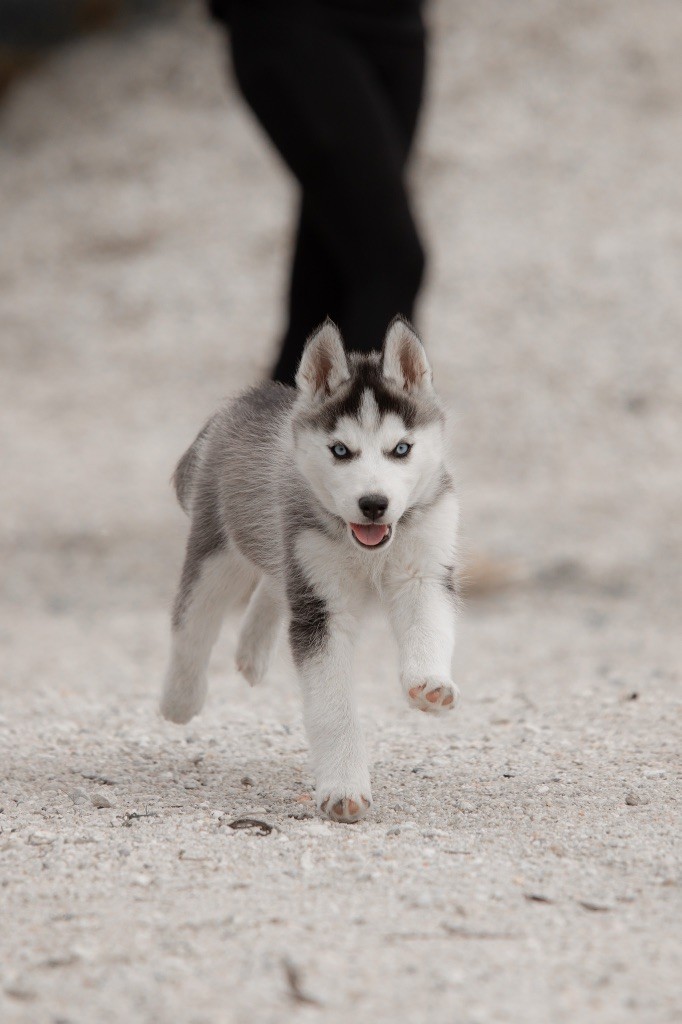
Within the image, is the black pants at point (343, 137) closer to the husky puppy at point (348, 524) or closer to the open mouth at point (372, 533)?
the husky puppy at point (348, 524)

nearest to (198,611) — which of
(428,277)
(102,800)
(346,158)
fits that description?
(102,800)

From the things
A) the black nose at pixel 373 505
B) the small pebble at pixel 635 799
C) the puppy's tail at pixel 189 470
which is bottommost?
the small pebble at pixel 635 799

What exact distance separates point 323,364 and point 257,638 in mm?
1316

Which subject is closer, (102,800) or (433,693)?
(433,693)

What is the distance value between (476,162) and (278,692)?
12935 millimetres

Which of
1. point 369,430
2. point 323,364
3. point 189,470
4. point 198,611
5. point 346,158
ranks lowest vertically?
point 198,611

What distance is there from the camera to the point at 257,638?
Answer: 5277 mm

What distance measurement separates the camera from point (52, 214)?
19.1 metres

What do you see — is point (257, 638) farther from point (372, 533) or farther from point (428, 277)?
point (428, 277)

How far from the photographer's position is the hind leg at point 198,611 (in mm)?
4969

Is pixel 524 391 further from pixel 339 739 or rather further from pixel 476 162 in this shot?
pixel 339 739

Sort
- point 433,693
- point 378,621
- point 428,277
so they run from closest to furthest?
point 433,693 → point 378,621 → point 428,277

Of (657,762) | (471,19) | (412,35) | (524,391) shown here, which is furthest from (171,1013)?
(471,19)

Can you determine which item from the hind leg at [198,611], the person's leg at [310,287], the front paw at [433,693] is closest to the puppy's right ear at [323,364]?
the hind leg at [198,611]
